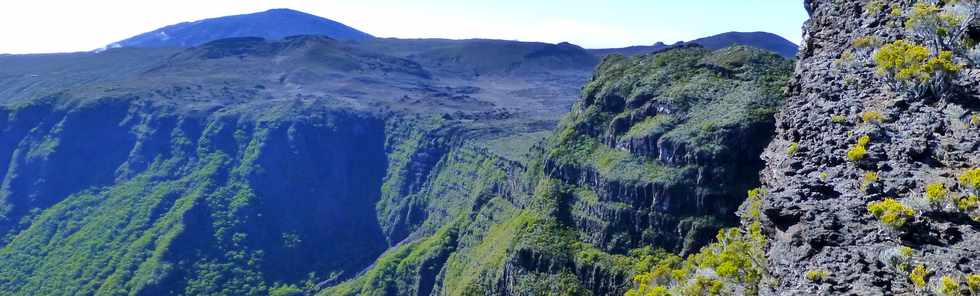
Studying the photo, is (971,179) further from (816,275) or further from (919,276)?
(816,275)

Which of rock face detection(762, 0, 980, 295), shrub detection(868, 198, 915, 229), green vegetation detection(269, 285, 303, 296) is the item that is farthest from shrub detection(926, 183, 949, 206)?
green vegetation detection(269, 285, 303, 296)

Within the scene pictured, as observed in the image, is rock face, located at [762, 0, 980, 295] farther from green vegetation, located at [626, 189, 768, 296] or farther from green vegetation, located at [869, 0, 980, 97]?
green vegetation, located at [626, 189, 768, 296]

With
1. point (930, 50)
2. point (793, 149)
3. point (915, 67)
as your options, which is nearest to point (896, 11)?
point (930, 50)

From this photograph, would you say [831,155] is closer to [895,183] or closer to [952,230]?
[895,183]

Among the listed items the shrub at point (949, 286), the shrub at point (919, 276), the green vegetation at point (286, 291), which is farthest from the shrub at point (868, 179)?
the green vegetation at point (286, 291)

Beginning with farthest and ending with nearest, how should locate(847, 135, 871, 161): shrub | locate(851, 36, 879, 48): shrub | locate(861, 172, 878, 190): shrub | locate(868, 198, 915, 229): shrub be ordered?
locate(851, 36, 879, 48): shrub, locate(847, 135, 871, 161): shrub, locate(861, 172, 878, 190): shrub, locate(868, 198, 915, 229): shrub
